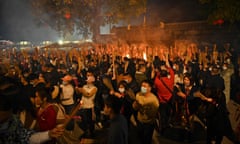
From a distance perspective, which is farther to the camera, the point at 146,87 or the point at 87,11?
the point at 87,11

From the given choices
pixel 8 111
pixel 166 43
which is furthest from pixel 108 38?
pixel 8 111

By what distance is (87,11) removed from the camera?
27.6 metres

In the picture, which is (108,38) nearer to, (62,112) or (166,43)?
(166,43)

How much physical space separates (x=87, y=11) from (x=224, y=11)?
1672 cm

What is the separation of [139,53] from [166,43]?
4.97 metres

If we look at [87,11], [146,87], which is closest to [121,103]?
A: [146,87]

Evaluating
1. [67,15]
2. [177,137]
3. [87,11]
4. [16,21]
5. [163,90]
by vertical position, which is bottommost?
[177,137]

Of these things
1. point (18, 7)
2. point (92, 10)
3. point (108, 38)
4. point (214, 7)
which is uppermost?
point (18, 7)

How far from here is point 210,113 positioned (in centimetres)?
517

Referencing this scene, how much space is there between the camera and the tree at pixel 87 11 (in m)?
26.8

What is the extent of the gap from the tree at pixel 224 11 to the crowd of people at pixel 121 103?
21.9 feet

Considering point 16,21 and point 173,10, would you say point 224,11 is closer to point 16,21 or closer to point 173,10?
point 173,10

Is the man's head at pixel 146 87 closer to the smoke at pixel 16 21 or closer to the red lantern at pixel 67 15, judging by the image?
the red lantern at pixel 67 15

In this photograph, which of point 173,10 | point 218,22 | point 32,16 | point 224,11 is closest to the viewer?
point 224,11
